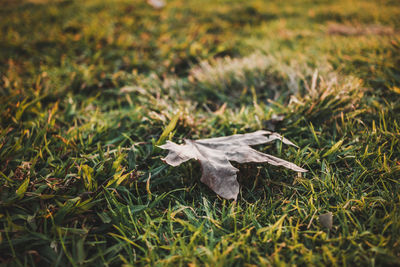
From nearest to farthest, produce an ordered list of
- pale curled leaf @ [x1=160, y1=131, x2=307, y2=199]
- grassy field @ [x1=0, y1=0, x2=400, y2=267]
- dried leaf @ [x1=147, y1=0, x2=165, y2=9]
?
grassy field @ [x1=0, y1=0, x2=400, y2=267] < pale curled leaf @ [x1=160, y1=131, x2=307, y2=199] < dried leaf @ [x1=147, y1=0, x2=165, y2=9]

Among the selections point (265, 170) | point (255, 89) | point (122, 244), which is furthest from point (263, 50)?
point (122, 244)

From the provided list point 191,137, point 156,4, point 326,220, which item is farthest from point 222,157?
point 156,4

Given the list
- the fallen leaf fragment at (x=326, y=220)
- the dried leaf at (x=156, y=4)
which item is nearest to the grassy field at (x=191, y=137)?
the fallen leaf fragment at (x=326, y=220)

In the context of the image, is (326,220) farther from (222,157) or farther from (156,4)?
(156,4)

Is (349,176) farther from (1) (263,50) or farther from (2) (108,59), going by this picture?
(2) (108,59)

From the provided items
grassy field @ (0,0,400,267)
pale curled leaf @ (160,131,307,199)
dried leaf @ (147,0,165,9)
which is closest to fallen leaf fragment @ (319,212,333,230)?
grassy field @ (0,0,400,267)

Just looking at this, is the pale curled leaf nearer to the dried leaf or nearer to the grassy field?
the grassy field
